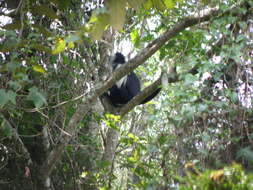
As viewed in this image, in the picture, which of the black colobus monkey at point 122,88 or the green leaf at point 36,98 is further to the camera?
the black colobus monkey at point 122,88

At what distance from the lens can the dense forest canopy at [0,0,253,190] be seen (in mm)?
1719

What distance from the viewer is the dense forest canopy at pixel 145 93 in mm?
1719

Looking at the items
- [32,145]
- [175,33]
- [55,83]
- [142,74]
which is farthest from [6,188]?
[142,74]

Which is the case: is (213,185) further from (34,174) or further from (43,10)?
(34,174)

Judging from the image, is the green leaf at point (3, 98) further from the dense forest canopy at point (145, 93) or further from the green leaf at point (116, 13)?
the green leaf at point (116, 13)

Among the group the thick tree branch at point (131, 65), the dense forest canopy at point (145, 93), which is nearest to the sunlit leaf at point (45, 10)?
the dense forest canopy at point (145, 93)

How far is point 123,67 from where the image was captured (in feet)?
9.28

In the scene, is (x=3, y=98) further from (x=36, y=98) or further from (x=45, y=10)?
(x=45, y=10)

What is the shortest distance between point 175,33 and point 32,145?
61.8 inches

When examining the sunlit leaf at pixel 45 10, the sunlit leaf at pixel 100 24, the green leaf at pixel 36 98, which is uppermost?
the sunlit leaf at pixel 45 10

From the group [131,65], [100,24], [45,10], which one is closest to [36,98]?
[45,10]

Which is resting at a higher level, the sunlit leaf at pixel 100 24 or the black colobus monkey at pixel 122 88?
the black colobus monkey at pixel 122 88

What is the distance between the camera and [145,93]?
10.6 feet

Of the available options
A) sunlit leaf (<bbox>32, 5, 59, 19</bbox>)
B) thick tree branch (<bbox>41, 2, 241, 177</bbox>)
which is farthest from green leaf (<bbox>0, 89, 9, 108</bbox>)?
thick tree branch (<bbox>41, 2, 241, 177</bbox>)
